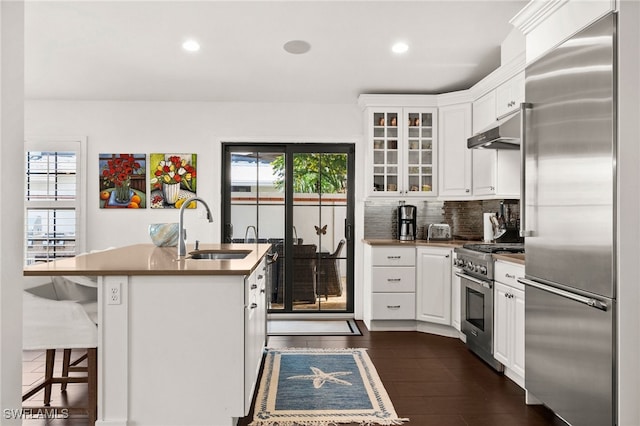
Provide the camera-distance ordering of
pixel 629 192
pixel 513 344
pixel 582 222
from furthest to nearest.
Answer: pixel 513 344 → pixel 582 222 → pixel 629 192

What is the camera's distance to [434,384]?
10.3 feet

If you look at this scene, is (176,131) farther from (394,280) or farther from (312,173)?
(394,280)

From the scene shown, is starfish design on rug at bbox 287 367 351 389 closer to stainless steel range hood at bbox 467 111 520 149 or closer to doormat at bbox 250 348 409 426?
doormat at bbox 250 348 409 426

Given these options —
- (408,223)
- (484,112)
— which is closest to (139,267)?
(408,223)

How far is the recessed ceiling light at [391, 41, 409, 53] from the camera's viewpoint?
A: 3734mm

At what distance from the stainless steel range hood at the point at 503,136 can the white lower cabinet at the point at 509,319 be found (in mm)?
876

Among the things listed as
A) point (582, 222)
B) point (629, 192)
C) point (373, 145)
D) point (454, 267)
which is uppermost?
point (373, 145)

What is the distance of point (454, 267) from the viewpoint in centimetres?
425

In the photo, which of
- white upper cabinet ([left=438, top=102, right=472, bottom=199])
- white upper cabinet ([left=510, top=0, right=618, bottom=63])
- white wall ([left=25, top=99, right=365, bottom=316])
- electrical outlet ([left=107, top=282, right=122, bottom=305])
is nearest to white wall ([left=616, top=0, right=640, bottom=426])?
white upper cabinet ([left=510, top=0, right=618, bottom=63])

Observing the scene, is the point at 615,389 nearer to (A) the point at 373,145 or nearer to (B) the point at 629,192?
(B) the point at 629,192

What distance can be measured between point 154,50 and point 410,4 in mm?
2166

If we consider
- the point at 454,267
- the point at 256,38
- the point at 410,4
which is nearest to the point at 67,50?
the point at 256,38

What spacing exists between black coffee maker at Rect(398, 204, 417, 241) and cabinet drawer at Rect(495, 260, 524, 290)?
5.24 ft

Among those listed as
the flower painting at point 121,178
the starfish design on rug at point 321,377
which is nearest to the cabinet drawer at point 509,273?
the starfish design on rug at point 321,377
